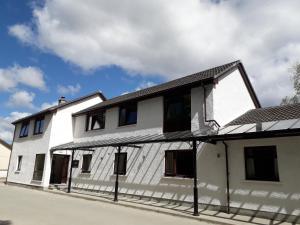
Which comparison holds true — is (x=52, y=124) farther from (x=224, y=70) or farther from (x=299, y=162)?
(x=299, y=162)

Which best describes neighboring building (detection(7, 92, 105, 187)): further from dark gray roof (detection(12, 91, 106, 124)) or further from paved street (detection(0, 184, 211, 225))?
paved street (detection(0, 184, 211, 225))

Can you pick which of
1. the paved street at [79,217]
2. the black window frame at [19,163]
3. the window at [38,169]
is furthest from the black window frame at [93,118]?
the paved street at [79,217]

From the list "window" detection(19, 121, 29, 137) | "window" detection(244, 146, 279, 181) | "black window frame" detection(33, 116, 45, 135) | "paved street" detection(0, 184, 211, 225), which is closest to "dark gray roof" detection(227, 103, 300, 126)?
"window" detection(244, 146, 279, 181)

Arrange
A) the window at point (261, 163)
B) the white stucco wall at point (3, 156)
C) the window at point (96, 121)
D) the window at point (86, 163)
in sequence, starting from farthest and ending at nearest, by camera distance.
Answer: the white stucco wall at point (3, 156)
the window at point (96, 121)
the window at point (86, 163)
the window at point (261, 163)

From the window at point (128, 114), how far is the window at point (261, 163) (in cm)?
770

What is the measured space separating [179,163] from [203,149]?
1639 mm

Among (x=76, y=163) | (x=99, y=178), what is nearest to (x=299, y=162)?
(x=99, y=178)

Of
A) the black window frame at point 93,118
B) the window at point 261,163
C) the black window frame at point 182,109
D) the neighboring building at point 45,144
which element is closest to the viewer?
the window at point 261,163

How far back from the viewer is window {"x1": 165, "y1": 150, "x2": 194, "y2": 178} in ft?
43.3

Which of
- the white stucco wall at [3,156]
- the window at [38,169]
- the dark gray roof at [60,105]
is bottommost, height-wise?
the window at [38,169]

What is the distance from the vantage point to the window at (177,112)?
14.1 metres

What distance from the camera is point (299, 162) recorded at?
9898 millimetres

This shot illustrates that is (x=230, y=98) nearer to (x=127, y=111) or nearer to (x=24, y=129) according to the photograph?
(x=127, y=111)

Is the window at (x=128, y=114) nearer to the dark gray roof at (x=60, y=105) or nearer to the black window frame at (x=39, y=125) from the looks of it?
the dark gray roof at (x=60, y=105)
